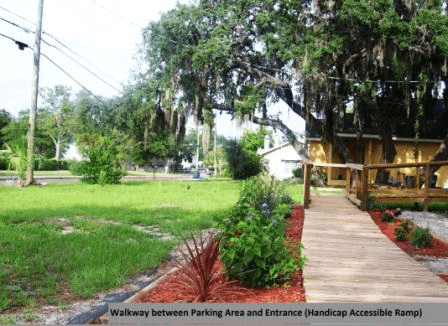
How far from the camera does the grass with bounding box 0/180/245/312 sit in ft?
15.3

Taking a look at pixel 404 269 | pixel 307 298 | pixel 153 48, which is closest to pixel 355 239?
pixel 404 269

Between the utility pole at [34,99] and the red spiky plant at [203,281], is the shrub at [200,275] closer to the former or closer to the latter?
the red spiky plant at [203,281]

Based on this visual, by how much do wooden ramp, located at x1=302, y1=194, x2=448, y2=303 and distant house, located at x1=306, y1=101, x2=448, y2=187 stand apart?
1742 cm

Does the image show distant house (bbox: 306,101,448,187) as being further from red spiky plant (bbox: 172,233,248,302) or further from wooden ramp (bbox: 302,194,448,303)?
red spiky plant (bbox: 172,233,248,302)

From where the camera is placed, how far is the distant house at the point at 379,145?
81.7 ft

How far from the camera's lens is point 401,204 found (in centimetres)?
1323

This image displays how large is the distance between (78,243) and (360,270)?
13.5 feet

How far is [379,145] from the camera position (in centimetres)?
A: 2608

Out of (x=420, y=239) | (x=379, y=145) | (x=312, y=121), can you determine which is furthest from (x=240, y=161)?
(x=420, y=239)

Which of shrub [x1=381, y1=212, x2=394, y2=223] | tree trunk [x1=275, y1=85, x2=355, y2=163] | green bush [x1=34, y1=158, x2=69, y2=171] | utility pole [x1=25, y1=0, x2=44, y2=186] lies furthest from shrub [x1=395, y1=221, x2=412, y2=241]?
green bush [x1=34, y1=158, x2=69, y2=171]

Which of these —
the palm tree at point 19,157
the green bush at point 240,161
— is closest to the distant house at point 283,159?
the green bush at point 240,161

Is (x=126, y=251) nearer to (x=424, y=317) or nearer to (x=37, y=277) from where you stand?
(x=37, y=277)

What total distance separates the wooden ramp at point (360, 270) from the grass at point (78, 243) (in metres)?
2.11

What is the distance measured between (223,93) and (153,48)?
4524 mm
